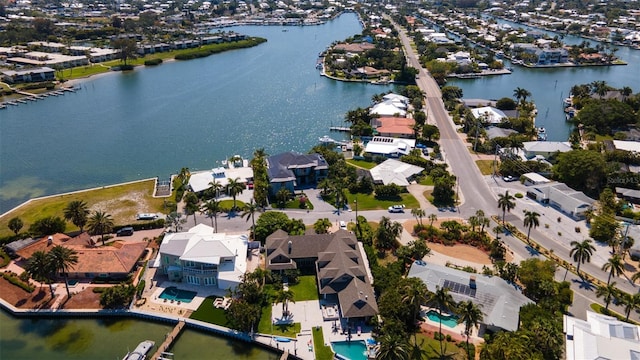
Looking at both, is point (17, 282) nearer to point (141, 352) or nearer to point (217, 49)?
point (141, 352)

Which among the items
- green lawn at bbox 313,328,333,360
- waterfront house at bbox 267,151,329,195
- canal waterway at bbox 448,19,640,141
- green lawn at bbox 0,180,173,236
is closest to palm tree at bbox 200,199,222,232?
green lawn at bbox 0,180,173,236

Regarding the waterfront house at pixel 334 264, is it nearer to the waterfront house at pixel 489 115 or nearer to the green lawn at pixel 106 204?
the green lawn at pixel 106 204

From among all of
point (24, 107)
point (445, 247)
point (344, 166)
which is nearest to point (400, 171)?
point (344, 166)

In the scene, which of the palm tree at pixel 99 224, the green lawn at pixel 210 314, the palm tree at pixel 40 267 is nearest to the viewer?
the green lawn at pixel 210 314

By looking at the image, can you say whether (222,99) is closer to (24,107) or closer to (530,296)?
(24,107)

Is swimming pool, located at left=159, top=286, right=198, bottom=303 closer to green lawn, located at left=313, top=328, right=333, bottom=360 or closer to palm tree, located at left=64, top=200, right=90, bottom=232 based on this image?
green lawn, located at left=313, top=328, right=333, bottom=360

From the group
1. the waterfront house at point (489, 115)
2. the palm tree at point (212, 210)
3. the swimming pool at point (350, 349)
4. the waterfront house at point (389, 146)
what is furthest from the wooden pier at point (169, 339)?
the waterfront house at point (489, 115)
